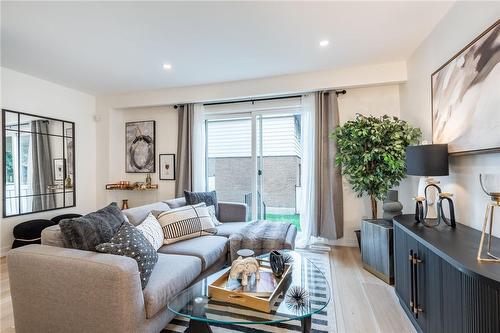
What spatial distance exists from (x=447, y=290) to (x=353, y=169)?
6.55 feet

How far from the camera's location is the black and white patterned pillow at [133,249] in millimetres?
1604

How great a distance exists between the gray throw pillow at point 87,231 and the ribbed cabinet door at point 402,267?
227cm

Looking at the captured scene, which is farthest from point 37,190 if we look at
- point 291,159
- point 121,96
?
point 291,159

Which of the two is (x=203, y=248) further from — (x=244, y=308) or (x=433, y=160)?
(x=433, y=160)

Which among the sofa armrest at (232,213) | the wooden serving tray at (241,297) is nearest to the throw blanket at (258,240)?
the sofa armrest at (232,213)

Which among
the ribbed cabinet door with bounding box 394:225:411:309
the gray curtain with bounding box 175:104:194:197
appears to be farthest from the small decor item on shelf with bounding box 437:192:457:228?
the gray curtain with bounding box 175:104:194:197

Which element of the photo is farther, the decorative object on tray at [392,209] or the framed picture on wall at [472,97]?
the decorative object on tray at [392,209]

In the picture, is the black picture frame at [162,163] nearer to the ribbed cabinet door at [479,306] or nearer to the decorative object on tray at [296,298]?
the decorative object on tray at [296,298]

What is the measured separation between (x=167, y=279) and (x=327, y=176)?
8.85 ft

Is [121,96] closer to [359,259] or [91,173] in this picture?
[91,173]

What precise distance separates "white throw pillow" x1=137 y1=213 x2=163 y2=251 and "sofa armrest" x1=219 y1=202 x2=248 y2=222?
1.22 meters

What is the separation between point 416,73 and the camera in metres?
2.95

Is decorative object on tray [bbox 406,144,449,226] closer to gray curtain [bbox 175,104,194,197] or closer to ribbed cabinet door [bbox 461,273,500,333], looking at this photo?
ribbed cabinet door [bbox 461,273,500,333]

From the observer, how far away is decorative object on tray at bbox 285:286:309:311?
1.44 meters
